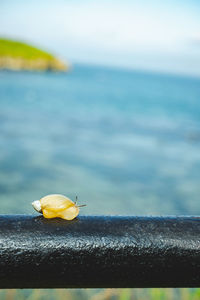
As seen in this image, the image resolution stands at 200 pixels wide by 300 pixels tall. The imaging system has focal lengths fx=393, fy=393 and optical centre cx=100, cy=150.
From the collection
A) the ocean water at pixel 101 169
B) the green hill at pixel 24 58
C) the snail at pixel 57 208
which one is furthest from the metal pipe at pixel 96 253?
the green hill at pixel 24 58

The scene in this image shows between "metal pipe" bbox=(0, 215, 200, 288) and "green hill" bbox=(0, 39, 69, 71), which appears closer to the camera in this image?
"metal pipe" bbox=(0, 215, 200, 288)

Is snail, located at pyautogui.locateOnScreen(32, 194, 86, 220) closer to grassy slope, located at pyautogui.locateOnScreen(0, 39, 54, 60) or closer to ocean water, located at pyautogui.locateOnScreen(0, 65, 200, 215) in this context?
ocean water, located at pyautogui.locateOnScreen(0, 65, 200, 215)

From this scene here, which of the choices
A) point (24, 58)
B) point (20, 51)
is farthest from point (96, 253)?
point (20, 51)

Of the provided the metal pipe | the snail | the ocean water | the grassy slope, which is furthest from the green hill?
the metal pipe

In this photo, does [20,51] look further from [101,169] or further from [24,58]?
[101,169]

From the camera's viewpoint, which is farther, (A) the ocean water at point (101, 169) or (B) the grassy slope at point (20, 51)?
(B) the grassy slope at point (20, 51)

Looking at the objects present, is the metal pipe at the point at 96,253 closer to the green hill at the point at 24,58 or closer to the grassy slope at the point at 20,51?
the green hill at the point at 24,58
